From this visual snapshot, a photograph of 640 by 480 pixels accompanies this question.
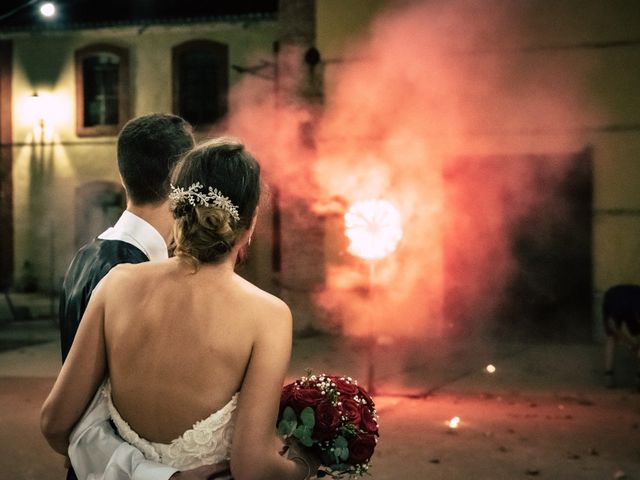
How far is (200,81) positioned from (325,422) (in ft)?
54.4

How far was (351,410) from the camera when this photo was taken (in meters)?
2.15

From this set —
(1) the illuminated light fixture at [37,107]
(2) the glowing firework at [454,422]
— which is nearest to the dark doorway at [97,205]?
(1) the illuminated light fixture at [37,107]

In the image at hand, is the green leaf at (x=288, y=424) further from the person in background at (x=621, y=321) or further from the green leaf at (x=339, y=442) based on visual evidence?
the person in background at (x=621, y=321)

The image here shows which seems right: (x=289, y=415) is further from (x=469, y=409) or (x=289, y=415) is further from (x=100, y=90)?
(x=100, y=90)

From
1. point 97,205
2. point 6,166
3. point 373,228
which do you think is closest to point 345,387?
point 373,228

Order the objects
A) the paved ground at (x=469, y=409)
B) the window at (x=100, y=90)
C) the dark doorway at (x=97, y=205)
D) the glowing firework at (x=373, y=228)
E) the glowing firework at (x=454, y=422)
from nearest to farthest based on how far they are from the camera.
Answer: the paved ground at (x=469, y=409)
the glowing firework at (x=454, y=422)
the glowing firework at (x=373, y=228)
the window at (x=100, y=90)
the dark doorway at (x=97, y=205)

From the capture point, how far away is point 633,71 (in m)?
11.0

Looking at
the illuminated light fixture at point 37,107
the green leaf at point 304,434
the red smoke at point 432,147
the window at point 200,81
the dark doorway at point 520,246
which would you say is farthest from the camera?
the illuminated light fixture at point 37,107

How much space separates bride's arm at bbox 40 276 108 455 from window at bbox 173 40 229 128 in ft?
52.6

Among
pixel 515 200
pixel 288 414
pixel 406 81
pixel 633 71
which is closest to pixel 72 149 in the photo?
pixel 406 81

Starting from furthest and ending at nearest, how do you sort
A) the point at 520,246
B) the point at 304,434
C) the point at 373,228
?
the point at 520,246, the point at 373,228, the point at 304,434

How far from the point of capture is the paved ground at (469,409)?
527 centimetres

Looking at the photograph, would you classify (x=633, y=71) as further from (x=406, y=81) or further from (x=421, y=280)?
(x=421, y=280)

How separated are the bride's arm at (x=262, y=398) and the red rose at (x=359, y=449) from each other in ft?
1.21
